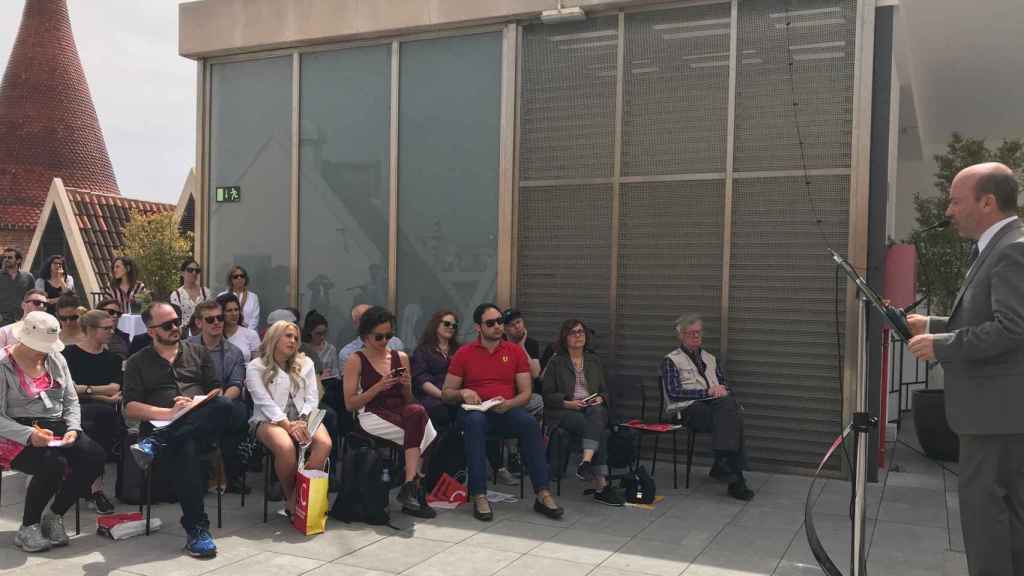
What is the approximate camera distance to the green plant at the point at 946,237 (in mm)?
8945

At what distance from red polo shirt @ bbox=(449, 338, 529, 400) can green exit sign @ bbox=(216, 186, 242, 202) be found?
3977mm

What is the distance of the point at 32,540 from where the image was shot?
14.1ft

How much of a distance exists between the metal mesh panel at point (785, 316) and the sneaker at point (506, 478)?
1930 millimetres

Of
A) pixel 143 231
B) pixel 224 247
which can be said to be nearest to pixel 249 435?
pixel 224 247

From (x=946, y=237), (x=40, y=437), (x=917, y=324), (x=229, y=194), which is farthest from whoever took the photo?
(x=946, y=237)

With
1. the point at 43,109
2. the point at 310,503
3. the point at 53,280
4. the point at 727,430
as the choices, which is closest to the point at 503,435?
the point at 310,503

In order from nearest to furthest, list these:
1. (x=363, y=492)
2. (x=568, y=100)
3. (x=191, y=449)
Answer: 1. (x=191, y=449)
2. (x=363, y=492)
3. (x=568, y=100)

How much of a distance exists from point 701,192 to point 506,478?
9.12 ft

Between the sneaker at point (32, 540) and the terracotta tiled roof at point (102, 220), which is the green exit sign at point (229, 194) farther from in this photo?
the terracotta tiled roof at point (102, 220)

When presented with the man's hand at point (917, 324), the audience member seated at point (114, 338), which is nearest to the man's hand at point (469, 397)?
the audience member seated at point (114, 338)

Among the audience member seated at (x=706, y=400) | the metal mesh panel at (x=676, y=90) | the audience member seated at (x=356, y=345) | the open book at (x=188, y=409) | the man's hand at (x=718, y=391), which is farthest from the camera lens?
the metal mesh panel at (x=676, y=90)

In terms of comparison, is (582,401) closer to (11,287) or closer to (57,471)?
(57,471)

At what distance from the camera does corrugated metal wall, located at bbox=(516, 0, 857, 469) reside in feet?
21.1

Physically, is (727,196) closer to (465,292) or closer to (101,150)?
(465,292)
